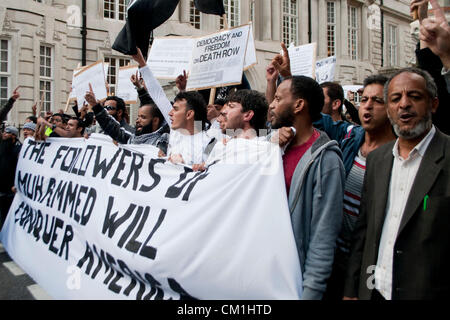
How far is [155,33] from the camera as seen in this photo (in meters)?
16.6

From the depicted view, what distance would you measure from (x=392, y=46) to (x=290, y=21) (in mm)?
11070

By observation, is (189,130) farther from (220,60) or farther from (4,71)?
(4,71)

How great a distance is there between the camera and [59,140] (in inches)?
178

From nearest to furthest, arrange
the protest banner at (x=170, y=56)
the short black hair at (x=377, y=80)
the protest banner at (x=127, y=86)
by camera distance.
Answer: the short black hair at (x=377, y=80), the protest banner at (x=170, y=56), the protest banner at (x=127, y=86)

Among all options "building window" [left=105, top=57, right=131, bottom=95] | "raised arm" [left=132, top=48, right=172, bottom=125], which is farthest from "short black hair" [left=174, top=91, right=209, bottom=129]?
"building window" [left=105, top=57, right=131, bottom=95]

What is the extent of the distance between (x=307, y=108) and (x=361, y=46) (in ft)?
89.0

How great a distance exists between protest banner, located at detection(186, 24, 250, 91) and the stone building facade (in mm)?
5853

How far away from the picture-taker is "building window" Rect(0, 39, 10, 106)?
41.0ft

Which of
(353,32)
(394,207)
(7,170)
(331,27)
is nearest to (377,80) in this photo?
(394,207)

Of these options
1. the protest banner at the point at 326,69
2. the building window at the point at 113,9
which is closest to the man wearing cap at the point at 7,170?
the protest banner at the point at 326,69

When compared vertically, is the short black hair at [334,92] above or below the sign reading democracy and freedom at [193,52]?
below

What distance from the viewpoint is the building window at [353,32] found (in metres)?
26.1

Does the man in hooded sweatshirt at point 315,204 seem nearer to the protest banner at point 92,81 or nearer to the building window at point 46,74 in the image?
the protest banner at point 92,81

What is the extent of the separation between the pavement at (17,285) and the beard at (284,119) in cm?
260
